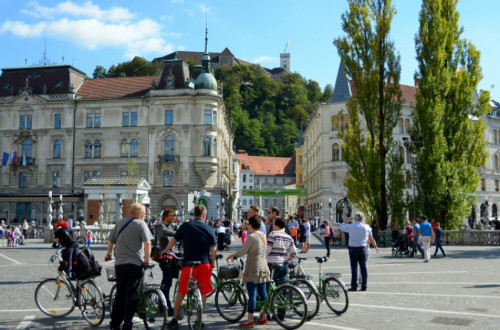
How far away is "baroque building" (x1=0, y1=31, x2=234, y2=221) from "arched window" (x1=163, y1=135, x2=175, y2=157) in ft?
0.37

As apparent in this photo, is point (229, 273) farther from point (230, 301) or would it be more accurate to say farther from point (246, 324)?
point (246, 324)

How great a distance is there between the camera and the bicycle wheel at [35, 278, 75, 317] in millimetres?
8852

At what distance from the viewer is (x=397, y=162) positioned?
28656 mm

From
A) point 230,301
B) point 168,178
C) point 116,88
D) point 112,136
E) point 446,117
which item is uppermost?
point 116,88

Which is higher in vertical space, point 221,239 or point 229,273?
point 229,273

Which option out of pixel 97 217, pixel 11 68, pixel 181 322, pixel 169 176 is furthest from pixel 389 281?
pixel 11 68

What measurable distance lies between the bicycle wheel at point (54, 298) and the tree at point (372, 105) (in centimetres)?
2198

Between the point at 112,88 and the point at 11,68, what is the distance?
13.0 metres

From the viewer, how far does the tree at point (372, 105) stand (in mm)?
28578

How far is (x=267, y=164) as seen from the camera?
4808 inches

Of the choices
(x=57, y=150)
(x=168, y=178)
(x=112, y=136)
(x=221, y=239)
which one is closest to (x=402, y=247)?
(x=221, y=239)

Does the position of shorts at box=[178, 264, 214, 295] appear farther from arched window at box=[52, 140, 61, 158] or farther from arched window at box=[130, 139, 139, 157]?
arched window at box=[52, 140, 61, 158]

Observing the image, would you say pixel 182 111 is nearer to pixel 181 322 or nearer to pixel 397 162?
pixel 397 162

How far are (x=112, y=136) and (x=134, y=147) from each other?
3.11 meters
